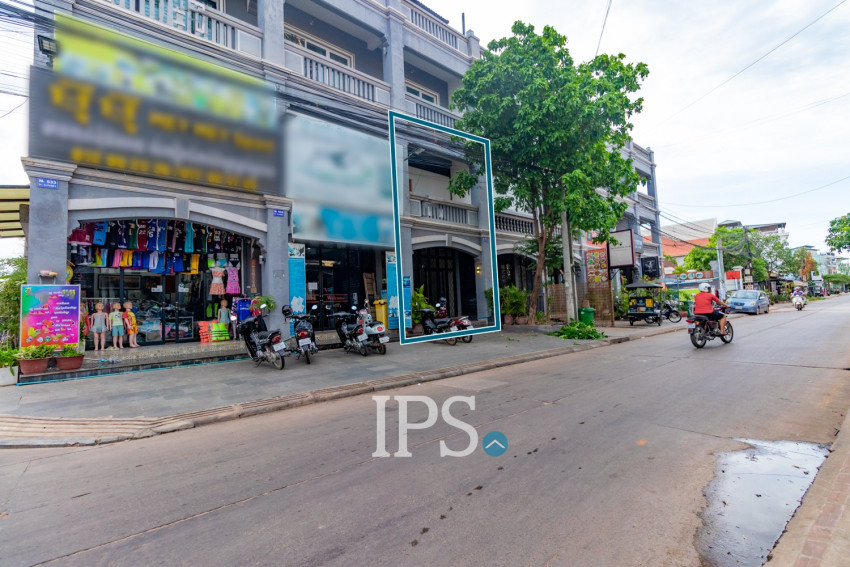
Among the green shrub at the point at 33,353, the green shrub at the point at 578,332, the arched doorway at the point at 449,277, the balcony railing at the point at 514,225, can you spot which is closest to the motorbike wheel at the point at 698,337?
the green shrub at the point at 578,332

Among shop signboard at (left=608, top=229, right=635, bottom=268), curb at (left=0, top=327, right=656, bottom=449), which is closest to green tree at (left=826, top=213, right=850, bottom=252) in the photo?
shop signboard at (left=608, top=229, right=635, bottom=268)

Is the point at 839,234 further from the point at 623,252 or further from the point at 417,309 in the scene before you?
the point at 417,309

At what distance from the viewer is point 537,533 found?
2.68 metres

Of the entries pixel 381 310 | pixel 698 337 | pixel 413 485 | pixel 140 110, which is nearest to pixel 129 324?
pixel 140 110

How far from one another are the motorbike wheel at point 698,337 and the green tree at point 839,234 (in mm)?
23994

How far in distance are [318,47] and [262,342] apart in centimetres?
1057

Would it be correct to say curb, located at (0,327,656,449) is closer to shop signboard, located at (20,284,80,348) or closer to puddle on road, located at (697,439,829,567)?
shop signboard, located at (20,284,80,348)

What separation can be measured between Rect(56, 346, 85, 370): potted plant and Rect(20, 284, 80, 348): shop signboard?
0.12 meters

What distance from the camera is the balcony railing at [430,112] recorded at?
1525 centimetres

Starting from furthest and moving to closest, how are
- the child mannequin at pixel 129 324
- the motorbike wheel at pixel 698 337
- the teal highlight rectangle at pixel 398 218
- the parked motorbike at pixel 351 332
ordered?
1. the motorbike wheel at pixel 698 337
2. the parked motorbike at pixel 351 332
3. the child mannequin at pixel 129 324
4. the teal highlight rectangle at pixel 398 218

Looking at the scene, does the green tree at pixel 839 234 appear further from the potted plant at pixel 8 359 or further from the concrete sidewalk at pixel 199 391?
the potted plant at pixel 8 359

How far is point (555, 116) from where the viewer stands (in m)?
12.9

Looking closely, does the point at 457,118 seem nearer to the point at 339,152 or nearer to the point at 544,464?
the point at 339,152

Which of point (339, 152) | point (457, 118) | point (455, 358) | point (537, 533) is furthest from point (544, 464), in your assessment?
point (457, 118)
